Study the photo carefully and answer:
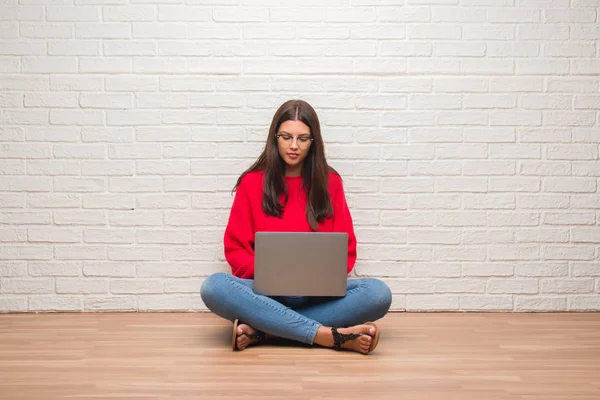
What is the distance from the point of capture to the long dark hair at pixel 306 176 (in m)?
2.99

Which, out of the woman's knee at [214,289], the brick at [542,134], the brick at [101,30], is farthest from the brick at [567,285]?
the brick at [101,30]

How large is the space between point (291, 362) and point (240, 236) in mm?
762

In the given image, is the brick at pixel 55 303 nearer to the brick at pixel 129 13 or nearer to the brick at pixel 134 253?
the brick at pixel 134 253

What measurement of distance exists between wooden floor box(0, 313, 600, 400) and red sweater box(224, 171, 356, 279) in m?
0.36

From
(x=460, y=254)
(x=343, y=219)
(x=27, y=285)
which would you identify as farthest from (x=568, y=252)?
(x=27, y=285)

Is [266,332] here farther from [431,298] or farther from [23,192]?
[23,192]

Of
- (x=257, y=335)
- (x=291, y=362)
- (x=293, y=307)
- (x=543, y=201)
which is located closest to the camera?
(x=291, y=362)

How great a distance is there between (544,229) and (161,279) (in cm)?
198

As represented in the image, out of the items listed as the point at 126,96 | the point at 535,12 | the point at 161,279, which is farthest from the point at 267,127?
the point at 535,12

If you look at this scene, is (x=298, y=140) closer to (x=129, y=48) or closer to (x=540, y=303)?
(x=129, y=48)

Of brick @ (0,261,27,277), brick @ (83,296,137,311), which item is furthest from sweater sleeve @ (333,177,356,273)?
brick @ (0,261,27,277)

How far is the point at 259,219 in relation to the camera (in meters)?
3.01

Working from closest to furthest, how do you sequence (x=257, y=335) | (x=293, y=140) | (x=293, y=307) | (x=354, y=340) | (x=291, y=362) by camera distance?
1. (x=291, y=362)
2. (x=354, y=340)
3. (x=257, y=335)
4. (x=293, y=307)
5. (x=293, y=140)

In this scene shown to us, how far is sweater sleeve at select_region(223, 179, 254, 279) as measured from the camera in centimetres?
295
